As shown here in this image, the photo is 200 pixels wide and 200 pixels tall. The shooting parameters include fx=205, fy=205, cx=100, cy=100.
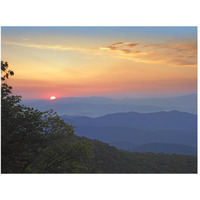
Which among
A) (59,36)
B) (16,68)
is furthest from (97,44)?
(16,68)

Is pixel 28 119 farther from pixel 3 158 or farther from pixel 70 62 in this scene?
pixel 70 62

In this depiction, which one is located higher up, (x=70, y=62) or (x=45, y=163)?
(x=70, y=62)
